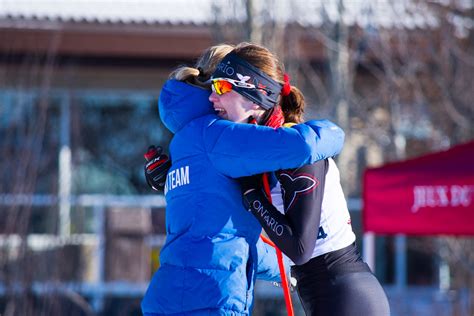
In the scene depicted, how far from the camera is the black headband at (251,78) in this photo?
9.87 ft

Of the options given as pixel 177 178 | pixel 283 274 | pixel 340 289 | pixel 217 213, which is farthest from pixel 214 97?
pixel 340 289

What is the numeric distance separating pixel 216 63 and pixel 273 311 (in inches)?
281

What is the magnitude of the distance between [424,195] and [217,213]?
2698mm

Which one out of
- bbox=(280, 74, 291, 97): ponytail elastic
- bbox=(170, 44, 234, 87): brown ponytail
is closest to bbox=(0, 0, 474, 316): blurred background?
bbox=(170, 44, 234, 87): brown ponytail

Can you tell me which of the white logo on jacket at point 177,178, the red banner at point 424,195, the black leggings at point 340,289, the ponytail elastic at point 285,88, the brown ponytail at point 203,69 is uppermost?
the brown ponytail at point 203,69

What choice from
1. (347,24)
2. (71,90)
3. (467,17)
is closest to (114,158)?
(71,90)

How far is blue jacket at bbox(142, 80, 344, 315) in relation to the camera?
2.81 metres

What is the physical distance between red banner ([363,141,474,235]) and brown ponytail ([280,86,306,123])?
219 centimetres

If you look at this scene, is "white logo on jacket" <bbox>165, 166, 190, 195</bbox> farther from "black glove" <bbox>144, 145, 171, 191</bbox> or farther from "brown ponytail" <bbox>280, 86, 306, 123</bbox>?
"brown ponytail" <bbox>280, 86, 306, 123</bbox>

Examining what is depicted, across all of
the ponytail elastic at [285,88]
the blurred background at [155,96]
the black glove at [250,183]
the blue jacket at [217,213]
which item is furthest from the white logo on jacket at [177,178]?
the blurred background at [155,96]

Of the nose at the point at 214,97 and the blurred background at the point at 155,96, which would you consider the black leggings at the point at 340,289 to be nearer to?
the nose at the point at 214,97

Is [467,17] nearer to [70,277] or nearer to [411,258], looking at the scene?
[411,258]

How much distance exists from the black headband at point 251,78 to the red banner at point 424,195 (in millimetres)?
2403

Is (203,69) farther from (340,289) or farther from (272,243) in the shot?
(340,289)
